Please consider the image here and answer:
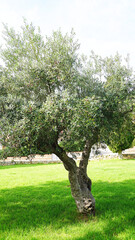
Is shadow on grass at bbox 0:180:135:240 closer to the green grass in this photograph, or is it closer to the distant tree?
the green grass

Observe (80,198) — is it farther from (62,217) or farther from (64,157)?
(64,157)

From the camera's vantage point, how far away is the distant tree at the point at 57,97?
6348 millimetres

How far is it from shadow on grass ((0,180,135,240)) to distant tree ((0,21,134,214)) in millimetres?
999

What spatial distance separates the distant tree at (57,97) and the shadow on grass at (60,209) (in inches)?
39.3

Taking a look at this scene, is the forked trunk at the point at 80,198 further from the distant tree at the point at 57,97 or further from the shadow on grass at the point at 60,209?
the shadow on grass at the point at 60,209

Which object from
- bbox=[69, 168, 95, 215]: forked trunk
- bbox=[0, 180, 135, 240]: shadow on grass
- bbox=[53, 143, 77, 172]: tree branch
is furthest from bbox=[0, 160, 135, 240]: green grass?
bbox=[53, 143, 77, 172]: tree branch

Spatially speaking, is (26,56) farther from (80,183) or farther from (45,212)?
(45,212)

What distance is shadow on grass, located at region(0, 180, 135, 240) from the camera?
7.59 metres

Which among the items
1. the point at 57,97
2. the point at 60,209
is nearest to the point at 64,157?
the point at 57,97

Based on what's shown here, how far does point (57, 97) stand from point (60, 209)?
551 cm

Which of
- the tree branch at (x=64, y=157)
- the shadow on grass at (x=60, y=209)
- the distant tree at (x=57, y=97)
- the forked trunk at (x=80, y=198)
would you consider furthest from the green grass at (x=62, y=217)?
the tree branch at (x=64, y=157)

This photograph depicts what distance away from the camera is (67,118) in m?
6.29

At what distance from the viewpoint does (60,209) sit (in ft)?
30.8

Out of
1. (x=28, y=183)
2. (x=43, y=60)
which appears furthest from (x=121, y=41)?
(x=28, y=183)
